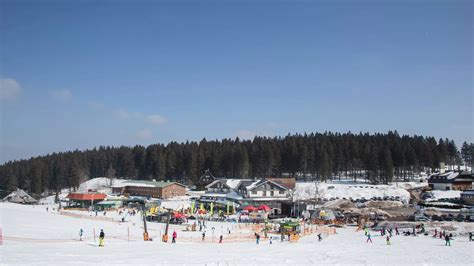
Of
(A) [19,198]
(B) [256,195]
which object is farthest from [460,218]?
(A) [19,198]

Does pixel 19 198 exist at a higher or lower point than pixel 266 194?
lower

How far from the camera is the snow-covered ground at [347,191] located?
72.8 m

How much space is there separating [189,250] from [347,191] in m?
52.6

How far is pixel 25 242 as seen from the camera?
93.6 feet

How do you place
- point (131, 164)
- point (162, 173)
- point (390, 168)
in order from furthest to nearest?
point (131, 164) < point (162, 173) < point (390, 168)

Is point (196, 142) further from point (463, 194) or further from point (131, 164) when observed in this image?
point (463, 194)

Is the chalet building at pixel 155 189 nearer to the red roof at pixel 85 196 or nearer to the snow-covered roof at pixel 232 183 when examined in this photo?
the snow-covered roof at pixel 232 183

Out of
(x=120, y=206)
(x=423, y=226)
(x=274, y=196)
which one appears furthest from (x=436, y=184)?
(x=120, y=206)

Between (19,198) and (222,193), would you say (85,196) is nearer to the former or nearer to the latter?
(19,198)

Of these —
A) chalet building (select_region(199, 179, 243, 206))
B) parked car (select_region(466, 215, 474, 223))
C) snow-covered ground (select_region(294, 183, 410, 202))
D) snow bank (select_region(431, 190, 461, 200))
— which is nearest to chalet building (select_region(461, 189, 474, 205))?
snow bank (select_region(431, 190, 461, 200))

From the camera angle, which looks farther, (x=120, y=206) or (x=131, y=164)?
(x=131, y=164)

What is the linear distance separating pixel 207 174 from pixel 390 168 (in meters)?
36.6

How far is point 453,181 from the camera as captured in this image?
247 ft

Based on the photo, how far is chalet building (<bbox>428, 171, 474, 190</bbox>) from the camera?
2963 inches
